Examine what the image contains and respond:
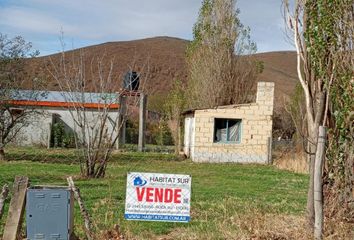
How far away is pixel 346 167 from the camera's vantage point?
8.68 m

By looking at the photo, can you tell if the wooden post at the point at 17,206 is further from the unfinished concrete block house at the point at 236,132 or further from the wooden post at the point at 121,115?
the unfinished concrete block house at the point at 236,132

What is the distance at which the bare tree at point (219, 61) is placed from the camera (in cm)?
3231

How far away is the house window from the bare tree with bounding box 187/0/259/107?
13.7 ft

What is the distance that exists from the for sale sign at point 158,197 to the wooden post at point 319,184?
1.69 m

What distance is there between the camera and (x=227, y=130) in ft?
90.6

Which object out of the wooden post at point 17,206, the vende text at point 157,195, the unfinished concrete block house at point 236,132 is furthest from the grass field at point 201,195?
the unfinished concrete block house at point 236,132

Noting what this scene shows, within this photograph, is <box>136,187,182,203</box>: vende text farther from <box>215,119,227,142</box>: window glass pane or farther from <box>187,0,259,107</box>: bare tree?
<box>187,0,259,107</box>: bare tree

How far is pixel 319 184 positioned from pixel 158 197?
2.16 m

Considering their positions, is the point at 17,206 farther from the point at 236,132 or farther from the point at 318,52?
the point at 236,132

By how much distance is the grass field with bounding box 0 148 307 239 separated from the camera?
8.98 m

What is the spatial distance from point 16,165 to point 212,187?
26.7 ft

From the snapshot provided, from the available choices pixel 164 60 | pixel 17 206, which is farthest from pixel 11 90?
pixel 164 60

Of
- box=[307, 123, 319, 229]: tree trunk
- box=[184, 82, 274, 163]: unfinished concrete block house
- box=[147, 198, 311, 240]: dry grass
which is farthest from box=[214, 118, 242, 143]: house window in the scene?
box=[307, 123, 319, 229]: tree trunk

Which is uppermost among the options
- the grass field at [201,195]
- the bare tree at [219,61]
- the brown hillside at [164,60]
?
the brown hillside at [164,60]
